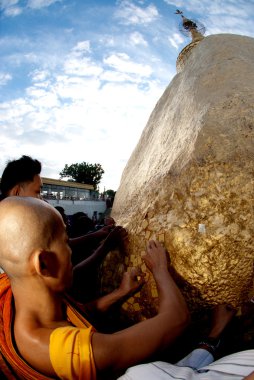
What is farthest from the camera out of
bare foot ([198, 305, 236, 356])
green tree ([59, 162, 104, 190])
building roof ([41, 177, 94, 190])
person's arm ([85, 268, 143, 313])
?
green tree ([59, 162, 104, 190])

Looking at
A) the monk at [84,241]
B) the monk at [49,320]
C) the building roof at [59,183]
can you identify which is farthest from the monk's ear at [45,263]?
the building roof at [59,183]

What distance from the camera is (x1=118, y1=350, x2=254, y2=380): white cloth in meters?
1.01

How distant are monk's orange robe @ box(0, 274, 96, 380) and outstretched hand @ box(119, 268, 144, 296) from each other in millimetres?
389

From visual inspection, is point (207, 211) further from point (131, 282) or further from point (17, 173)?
point (17, 173)

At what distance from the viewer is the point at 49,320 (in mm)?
1199

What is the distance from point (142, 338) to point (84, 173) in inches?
1939

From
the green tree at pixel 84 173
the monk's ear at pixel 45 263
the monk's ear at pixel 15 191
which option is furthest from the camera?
the green tree at pixel 84 173

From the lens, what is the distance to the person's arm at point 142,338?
3.45ft

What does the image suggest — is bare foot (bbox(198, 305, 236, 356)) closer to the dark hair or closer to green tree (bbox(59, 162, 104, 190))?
the dark hair

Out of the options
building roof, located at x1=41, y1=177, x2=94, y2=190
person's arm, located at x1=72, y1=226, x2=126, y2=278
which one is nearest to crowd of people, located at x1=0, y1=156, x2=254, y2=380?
person's arm, located at x1=72, y1=226, x2=126, y2=278

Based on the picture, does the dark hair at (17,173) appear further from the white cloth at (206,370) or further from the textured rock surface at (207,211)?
the white cloth at (206,370)

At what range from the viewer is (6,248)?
1.14 meters

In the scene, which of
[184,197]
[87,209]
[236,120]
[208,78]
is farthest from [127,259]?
[87,209]

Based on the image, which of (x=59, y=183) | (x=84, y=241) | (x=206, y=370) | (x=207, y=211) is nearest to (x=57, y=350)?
(x=206, y=370)
